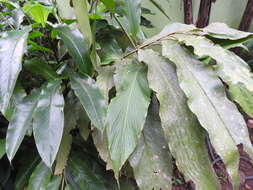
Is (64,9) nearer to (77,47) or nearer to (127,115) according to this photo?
(77,47)

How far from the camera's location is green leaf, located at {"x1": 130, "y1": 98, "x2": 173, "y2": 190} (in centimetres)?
40

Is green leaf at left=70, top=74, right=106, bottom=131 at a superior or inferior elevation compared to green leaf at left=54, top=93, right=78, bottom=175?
superior

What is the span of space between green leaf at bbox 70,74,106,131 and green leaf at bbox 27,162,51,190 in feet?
0.71

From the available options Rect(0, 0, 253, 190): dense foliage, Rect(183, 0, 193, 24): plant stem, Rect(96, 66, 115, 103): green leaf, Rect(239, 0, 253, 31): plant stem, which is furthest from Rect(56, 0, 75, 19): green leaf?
Rect(239, 0, 253, 31): plant stem

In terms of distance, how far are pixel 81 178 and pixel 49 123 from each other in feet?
0.69

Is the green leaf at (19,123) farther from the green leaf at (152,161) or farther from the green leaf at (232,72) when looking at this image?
the green leaf at (232,72)

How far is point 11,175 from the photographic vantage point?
63 cm

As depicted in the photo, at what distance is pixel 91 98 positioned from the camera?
0.42 metres

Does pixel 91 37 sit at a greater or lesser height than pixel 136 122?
greater

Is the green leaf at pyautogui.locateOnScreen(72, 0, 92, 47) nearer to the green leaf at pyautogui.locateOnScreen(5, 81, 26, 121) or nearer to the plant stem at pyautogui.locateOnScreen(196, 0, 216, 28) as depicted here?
the green leaf at pyautogui.locateOnScreen(5, 81, 26, 121)

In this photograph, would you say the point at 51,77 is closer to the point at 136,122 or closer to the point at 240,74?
the point at 136,122

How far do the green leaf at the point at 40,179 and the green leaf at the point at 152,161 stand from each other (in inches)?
8.6

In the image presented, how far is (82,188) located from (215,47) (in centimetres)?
44

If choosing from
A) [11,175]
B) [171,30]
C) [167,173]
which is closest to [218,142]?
[167,173]
